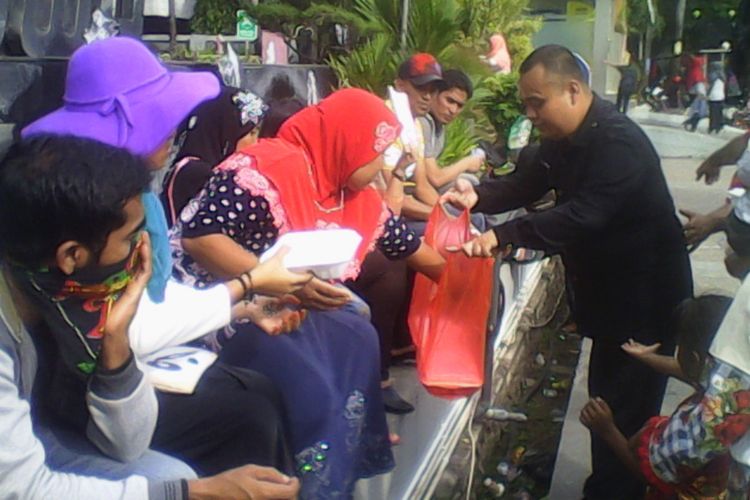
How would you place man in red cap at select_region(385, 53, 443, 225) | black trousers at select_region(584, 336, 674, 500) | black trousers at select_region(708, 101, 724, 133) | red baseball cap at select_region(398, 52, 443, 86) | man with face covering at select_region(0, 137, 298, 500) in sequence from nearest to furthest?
1. man with face covering at select_region(0, 137, 298, 500)
2. black trousers at select_region(584, 336, 674, 500)
3. man in red cap at select_region(385, 53, 443, 225)
4. red baseball cap at select_region(398, 52, 443, 86)
5. black trousers at select_region(708, 101, 724, 133)

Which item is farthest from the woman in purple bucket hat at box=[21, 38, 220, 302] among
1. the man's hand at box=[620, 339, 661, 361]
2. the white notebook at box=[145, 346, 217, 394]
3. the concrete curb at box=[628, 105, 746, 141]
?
the concrete curb at box=[628, 105, 746, 141]

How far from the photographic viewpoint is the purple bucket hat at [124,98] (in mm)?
2309

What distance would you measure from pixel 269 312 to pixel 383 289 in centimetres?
144

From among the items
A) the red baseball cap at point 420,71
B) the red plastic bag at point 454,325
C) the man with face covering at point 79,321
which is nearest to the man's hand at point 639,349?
the red plastic bag at point 454,325

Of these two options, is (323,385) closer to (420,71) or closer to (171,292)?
(171,292)

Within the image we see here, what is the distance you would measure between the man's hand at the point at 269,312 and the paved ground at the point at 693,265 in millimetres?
1840

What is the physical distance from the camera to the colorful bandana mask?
1797mm

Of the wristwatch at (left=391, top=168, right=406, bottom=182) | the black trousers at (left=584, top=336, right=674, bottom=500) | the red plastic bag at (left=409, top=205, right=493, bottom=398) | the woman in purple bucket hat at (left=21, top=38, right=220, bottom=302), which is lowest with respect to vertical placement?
the black trousers at (left=584, top=336, right=674, bottom=500)

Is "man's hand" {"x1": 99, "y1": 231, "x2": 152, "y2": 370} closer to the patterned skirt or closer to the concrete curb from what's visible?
the patterned skirt

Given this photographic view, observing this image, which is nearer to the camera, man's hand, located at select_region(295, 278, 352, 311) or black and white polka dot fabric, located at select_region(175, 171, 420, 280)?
man's hand, located at select_region(295, 278, 352, 311)

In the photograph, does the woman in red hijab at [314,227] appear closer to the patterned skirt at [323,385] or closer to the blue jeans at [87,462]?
the patterned skirt at [323,385]

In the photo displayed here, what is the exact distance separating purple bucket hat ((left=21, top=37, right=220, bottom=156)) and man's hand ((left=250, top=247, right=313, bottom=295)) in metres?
Result: 0.39

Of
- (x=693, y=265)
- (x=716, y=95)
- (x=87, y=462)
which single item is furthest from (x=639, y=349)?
(x=716, y=95)

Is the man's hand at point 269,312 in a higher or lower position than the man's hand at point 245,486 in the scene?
higher
